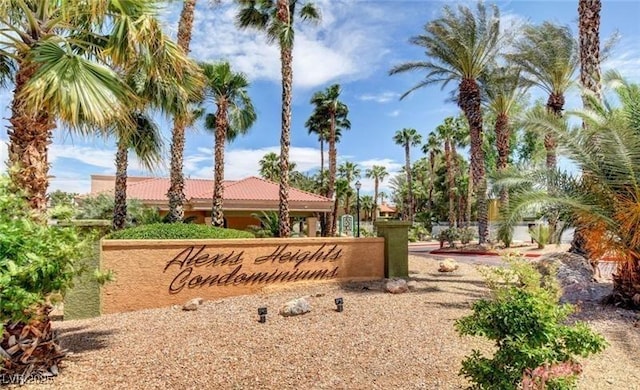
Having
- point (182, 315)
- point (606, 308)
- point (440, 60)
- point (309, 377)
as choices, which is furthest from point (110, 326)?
point (440, 60)

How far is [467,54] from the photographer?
2203 cm

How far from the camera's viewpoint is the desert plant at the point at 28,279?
13.9 ft

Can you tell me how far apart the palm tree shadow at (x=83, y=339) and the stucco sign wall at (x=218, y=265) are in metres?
1.49

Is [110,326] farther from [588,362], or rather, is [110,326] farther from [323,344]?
[588,362]

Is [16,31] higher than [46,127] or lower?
higher

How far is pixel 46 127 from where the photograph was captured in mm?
6141

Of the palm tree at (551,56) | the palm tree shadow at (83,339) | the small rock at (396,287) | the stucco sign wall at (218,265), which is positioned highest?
the palm tree at (551,56)

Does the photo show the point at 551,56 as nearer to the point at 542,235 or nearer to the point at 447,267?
the point at 542,235

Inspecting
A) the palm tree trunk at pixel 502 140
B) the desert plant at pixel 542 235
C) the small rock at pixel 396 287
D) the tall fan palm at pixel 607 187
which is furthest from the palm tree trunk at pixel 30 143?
the desert plant at pixel 542 235

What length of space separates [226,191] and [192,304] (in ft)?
54.7

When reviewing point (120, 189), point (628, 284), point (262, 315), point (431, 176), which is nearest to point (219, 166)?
point (120, 189)

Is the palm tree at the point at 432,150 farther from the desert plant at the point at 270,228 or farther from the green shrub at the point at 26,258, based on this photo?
the green shrub at the point at 26,258

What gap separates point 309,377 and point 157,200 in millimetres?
21270

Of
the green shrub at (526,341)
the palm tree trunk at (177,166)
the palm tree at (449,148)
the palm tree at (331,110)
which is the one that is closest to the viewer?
the green shrub at (526,341)
